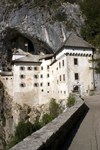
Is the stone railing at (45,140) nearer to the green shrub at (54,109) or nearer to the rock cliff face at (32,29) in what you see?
the green shrub at (54,109)

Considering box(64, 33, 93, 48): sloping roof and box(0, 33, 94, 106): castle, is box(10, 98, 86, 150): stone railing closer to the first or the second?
box(0, 33, 94, 106): castle

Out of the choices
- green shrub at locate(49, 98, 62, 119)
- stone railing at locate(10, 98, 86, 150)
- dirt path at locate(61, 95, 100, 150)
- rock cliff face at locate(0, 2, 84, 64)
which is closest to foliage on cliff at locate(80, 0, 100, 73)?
rock cliff face at locate(0, 2, 84, 64)

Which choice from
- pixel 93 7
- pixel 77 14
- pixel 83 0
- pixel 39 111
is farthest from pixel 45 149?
pixel 83 0

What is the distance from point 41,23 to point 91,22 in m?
12.7

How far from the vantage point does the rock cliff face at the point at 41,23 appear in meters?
33.0

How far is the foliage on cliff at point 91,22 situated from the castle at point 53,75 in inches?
182

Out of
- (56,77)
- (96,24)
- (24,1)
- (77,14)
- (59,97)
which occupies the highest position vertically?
(24,1)

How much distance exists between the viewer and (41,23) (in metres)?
34.4

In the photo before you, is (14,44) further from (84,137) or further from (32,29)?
(84,137)

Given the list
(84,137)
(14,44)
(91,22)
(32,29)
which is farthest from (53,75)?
(84,137)

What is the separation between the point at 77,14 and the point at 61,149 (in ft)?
118

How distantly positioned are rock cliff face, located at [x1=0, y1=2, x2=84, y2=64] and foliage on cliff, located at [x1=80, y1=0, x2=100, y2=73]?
1.63m

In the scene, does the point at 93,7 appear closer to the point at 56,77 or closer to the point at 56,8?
the point at 56,8

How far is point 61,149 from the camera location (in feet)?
15.8
